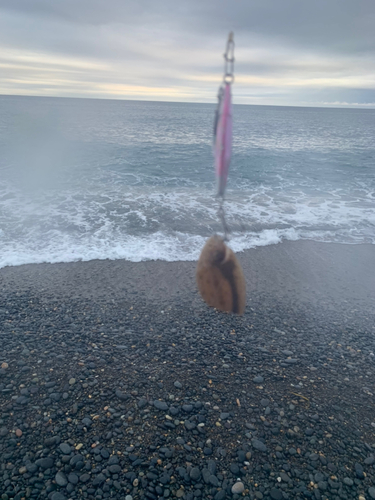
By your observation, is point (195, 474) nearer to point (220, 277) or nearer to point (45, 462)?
point (45, 462)

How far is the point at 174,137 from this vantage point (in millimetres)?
42625

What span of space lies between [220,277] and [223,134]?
107cm

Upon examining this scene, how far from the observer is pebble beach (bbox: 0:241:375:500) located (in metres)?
4.36

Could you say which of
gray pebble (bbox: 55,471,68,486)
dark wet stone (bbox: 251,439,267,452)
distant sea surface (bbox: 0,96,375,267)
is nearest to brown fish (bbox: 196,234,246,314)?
dark wet stone (bbox: 251,439,267,452)

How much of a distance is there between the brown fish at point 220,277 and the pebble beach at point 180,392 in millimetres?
3201

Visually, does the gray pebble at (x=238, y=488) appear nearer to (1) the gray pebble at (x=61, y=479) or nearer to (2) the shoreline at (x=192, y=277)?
(1) the gray pebble at (x=61, y=479)

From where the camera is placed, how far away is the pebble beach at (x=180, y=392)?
14.3 feet

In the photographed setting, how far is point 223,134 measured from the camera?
1.48m

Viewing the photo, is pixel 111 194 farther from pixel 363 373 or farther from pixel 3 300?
pixel 363 373

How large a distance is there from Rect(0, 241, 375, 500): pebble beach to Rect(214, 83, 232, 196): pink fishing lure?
4262mm

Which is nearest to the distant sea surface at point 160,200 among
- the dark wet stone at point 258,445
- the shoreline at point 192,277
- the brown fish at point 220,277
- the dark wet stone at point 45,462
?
the shoreline at point 192,277

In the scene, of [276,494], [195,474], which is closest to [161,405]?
[195,474]

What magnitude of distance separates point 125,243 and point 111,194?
→ 23.9ft

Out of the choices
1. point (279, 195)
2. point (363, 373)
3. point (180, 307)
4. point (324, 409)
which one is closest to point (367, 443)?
point (324, 409)
